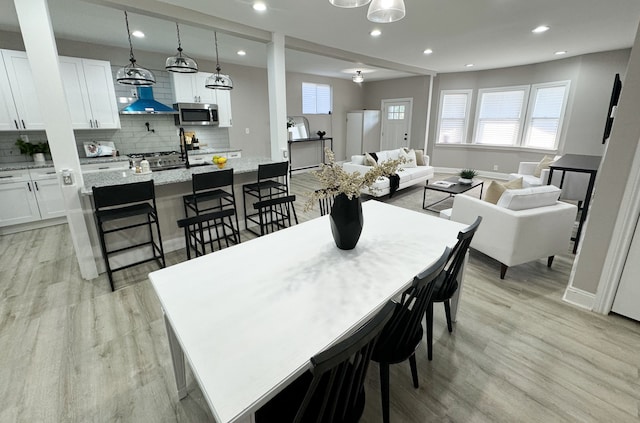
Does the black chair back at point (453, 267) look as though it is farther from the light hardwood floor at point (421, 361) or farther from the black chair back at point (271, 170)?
the black chair back at point (271, 170)

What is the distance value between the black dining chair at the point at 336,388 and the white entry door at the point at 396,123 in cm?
810

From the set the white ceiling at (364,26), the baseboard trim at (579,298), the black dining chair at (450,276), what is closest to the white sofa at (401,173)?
the white ceiling at (364,26)

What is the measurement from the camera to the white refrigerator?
8.75 meters

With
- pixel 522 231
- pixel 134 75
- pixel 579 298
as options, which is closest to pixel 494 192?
pixel 522 231

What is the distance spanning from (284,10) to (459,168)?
6.27 meters

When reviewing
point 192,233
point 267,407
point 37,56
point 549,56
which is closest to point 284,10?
point 37,56

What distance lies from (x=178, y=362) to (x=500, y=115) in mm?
7978

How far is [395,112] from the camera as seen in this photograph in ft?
28.1

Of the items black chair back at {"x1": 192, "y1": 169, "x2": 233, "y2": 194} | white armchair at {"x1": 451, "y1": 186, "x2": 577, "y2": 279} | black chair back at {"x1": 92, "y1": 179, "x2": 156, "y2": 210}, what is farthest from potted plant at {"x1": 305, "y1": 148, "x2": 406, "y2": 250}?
black chair back at {"x1": 92, "y1": 179, "x2": 156, "y2": 210}

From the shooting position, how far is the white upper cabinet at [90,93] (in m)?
4.12

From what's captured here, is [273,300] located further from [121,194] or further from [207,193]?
[207,193]

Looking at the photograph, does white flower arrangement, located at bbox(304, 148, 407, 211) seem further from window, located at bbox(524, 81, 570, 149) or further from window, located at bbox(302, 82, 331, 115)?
window, located at bbox(302, 82, 331, 115)

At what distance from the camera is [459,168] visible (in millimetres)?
7703

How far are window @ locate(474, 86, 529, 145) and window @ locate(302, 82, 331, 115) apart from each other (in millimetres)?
3984
